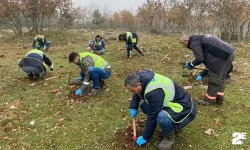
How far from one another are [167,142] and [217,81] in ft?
7.12

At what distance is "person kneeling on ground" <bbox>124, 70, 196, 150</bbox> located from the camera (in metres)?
3.69

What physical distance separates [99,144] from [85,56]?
2402mm

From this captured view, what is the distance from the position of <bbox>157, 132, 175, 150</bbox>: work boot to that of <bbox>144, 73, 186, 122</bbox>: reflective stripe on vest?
57cm

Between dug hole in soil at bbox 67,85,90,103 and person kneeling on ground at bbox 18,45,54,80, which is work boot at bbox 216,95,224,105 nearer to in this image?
dug hole in soil at bbox 67,85,90,103

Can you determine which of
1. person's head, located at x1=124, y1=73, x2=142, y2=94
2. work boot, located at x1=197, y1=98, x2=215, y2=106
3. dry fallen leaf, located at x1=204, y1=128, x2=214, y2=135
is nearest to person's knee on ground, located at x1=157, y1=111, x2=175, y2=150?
person's head, located at x1=124, y1=73, x2=142, y2=94

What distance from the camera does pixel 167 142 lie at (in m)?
4.17

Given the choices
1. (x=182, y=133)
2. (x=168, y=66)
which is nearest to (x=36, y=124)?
(x=182, y=133)

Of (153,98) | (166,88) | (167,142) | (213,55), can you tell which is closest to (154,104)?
(153,98)

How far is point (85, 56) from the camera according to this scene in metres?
6.19

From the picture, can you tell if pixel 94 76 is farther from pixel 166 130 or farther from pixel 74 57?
pixel 166 130

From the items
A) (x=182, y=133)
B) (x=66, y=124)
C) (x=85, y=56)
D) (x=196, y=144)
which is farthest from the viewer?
(x=85, y=56)

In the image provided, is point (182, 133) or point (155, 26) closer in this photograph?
point (182, 133)

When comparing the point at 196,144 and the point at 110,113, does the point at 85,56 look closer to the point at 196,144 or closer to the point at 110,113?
the point at 110,113

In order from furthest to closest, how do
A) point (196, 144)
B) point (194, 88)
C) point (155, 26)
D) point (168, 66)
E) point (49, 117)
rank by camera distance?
point (155, 26)
point (168, 66)
point (194, 88)
point (49, 117)
point (196, 144)
